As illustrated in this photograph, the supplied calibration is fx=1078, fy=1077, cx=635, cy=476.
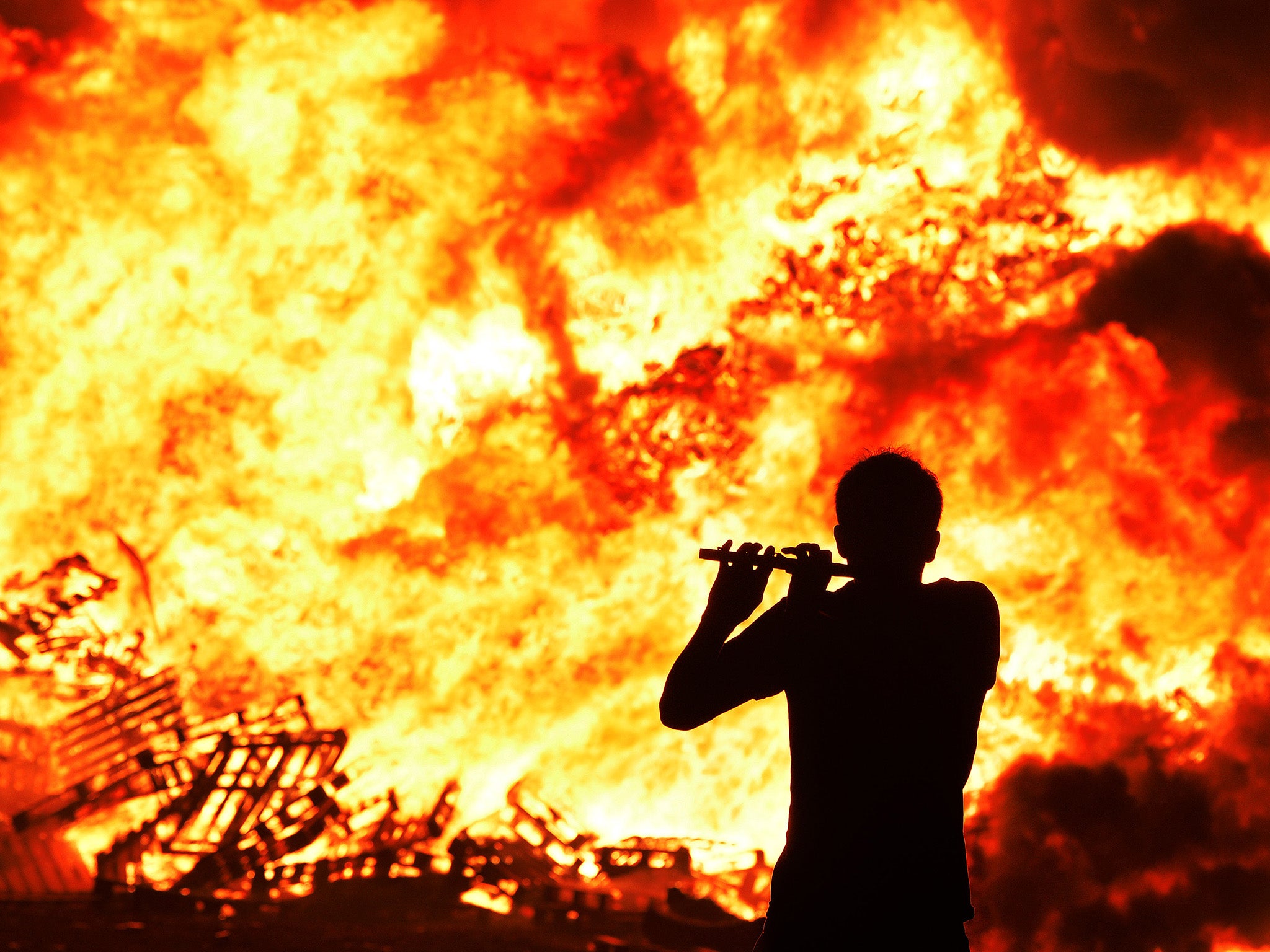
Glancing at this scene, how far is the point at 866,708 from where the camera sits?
2.15 m

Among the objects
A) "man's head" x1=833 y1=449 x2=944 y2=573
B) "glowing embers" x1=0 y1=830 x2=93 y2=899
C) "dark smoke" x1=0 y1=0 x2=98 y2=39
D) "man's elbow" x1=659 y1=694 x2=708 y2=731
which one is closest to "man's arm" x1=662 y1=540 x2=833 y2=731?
"man's elbow" x1=659 y1=694 x2=708 y2=731

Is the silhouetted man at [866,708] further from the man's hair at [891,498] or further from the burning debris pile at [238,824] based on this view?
the burning debris pile at [238,824]

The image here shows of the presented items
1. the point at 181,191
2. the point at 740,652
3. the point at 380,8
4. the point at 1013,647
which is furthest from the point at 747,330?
the point at 740,652

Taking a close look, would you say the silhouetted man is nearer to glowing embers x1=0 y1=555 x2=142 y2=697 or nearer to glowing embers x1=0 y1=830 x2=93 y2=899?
glowing embers x1=0 y1=830 x2=93 y2=899

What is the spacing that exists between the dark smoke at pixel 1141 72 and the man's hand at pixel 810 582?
353 inches

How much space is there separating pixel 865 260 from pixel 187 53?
6517 mm

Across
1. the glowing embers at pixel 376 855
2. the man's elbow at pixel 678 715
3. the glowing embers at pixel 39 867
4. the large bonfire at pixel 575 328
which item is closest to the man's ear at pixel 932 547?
the man's elbow at pixel 678 715

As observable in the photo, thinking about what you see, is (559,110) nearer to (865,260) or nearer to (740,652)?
(865,260)

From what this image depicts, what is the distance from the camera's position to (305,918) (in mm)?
8227

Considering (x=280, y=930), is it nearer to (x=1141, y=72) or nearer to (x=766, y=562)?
(x=766, y=562)

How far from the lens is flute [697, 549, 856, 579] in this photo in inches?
88.4

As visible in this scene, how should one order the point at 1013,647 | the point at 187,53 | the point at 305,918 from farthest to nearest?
1. the point at 187,53
2. the point at 1013,647
3. the point at 305,918

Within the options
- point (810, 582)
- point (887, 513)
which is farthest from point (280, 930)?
point (887, 513)

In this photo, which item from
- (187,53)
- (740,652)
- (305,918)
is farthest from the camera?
(187,53)
